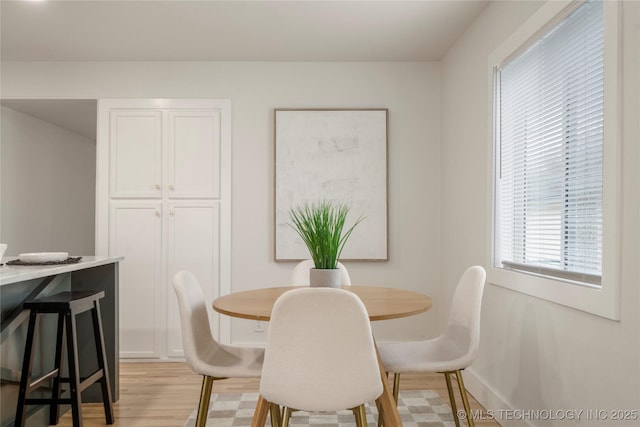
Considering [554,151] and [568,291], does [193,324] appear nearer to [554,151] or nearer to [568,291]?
[568,291]

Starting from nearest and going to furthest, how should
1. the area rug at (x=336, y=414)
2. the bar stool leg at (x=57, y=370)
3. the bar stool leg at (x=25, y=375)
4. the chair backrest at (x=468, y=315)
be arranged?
the chair backrest at (x=468, y=315) → the bar stool leg at (x=25, y=375) → the bar stool leg at (x=57, y=370) → the area rug at (x=336, y=414)

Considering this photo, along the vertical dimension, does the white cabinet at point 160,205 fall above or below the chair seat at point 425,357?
above

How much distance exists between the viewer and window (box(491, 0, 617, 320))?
5.82ft

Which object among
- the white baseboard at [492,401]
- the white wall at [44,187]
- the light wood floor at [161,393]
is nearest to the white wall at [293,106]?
the light wood floor at [161,393]

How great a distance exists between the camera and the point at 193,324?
2.07m

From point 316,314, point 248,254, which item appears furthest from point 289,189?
point 316,314

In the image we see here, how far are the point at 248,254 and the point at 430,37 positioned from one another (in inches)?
87.7

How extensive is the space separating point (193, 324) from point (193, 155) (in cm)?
211

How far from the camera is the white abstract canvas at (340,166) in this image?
388cm

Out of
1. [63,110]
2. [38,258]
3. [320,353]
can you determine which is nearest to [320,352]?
[320,353]

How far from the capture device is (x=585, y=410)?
1811 mm

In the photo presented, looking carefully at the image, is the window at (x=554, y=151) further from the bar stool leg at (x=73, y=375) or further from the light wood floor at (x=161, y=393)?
the bar stool leg at (x=73, y=375)

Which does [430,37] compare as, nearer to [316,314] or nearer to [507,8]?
[507,8]

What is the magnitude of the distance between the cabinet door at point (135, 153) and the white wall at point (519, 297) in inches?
94.7
